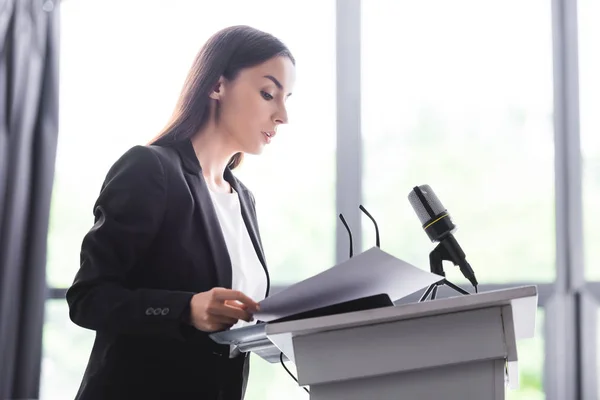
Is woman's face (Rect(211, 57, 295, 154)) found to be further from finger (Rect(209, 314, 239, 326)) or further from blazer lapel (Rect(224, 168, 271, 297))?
finger (Rect(209, 314, 239, 326))

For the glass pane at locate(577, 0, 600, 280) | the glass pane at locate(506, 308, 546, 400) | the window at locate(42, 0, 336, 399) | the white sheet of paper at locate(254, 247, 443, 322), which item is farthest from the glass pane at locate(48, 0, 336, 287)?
the white sheet of paper at locate(254, 247, 443, 322)

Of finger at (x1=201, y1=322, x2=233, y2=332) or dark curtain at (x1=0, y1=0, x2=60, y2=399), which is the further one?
dark curtain at (x1=0, y1=0, x2=60, y2=399)

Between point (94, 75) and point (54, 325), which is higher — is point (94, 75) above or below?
above

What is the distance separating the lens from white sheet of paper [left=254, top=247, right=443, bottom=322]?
0.85 metres

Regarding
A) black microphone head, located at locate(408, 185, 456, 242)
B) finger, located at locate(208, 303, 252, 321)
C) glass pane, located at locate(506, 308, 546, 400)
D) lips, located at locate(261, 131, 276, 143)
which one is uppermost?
lips, located at locate(261, 131, 276, 143)

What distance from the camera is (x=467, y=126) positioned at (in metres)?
3.15

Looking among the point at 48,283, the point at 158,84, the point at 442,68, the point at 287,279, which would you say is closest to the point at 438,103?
the point at 442,68

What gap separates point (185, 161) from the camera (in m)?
1.43

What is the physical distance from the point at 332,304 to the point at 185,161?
1.99 feet

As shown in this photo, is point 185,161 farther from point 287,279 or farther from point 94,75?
point 94,75

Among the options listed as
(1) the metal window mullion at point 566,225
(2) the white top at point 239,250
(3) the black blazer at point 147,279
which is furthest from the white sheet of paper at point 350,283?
(1) the metal window mullion at point 566,225

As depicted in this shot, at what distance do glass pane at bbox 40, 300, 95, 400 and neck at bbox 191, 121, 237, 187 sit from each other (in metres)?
1.75

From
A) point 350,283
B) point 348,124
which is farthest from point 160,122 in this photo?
point 350,283

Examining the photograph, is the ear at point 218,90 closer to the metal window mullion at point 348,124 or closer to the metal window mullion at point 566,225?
the metal window mullion at point 348,124
